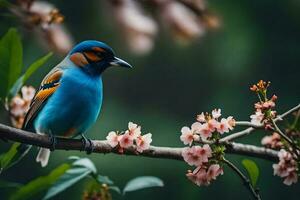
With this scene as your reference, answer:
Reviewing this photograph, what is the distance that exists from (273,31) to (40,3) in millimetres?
5699

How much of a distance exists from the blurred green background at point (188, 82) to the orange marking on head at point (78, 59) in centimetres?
320

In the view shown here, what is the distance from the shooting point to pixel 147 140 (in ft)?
8.19

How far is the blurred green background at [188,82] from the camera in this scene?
7.37m

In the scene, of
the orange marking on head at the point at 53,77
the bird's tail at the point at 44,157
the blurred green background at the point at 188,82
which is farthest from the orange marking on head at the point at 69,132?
the blurred green background at the point at 188,82

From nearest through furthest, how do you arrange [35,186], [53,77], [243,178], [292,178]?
[35,186], [243,178], [292,178], [53,77]

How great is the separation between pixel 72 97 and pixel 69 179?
2.67ft

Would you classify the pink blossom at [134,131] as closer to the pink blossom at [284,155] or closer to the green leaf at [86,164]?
the green leaf at [86,164]


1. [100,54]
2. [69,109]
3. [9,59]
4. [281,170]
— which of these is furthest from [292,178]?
[100,54]

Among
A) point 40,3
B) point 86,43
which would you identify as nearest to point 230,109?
point 86,43

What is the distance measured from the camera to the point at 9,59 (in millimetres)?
2572

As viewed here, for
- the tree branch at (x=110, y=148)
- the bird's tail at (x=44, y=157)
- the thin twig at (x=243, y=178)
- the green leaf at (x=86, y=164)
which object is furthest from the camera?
the bird's tail at (x=44, y=157)

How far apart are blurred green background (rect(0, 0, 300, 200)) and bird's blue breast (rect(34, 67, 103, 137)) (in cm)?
334

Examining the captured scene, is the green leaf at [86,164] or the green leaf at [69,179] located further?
the green leaf at [86,164]

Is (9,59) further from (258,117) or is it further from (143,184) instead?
(258,117)
